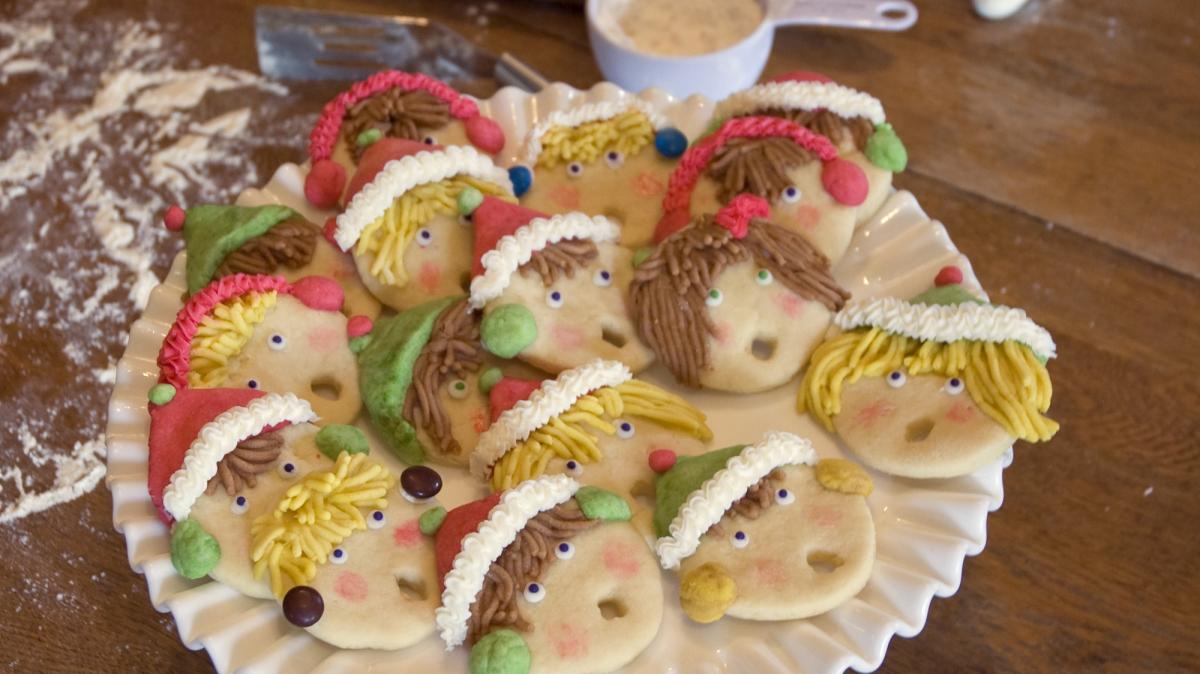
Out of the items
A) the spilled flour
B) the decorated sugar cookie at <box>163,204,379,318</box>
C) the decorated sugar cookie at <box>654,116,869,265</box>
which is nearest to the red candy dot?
the decorated sugar cookie at <box>654,116,869,265</box>

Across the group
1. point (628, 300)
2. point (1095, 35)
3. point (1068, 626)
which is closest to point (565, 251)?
point (628, 300)

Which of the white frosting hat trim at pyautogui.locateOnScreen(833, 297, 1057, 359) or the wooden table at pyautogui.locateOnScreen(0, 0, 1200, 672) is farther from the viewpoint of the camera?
the wooden table at pyautogui.locateOnScreen(0, 0, 1200, 672)

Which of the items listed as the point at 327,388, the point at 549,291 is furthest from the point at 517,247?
the point at 327,388

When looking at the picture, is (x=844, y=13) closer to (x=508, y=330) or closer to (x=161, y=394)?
(x=508, y=330)

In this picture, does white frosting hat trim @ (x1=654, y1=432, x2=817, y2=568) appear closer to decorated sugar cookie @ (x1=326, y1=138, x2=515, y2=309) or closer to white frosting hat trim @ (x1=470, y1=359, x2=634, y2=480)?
white frosting hat trim @ (x1=470, y1=359, x2=634, y2=480)

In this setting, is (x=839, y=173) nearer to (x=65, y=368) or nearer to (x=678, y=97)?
(x=678, y=97)

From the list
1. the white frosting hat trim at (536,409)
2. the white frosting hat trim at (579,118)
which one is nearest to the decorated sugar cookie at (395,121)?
the white frosting hat trim at (579,118)
